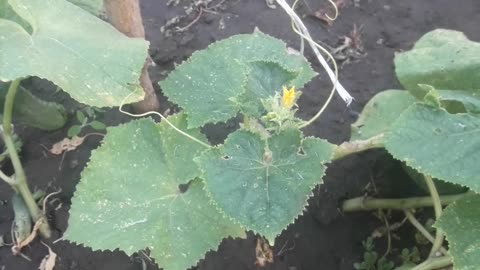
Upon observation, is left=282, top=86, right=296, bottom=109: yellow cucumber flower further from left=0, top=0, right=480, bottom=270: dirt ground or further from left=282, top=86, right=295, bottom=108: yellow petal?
left=0, top=0, right=480, bottom=270: dirt ground

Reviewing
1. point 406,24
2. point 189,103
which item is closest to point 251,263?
point 189,103

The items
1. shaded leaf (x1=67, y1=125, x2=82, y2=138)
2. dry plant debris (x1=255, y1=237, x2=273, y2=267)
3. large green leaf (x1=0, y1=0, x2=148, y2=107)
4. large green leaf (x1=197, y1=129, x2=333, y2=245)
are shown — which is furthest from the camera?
shaded leaf (x1=67, y1=125, x2=82, y2=138)

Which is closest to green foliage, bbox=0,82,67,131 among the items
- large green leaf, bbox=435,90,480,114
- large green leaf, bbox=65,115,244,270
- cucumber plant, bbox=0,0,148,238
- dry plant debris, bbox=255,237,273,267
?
cucumber plant, bbox=0,0,148,238

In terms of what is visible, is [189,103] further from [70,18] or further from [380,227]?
[380,227]

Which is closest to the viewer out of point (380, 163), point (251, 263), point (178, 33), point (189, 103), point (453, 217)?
point (453, 217)

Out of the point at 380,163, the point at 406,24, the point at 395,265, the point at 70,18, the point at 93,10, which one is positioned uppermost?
the point at 70,18

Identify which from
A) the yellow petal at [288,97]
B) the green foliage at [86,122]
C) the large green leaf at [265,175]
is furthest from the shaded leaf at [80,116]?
the yellow petal at [288,97]

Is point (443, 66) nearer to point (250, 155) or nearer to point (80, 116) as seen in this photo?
point (250, 155)
